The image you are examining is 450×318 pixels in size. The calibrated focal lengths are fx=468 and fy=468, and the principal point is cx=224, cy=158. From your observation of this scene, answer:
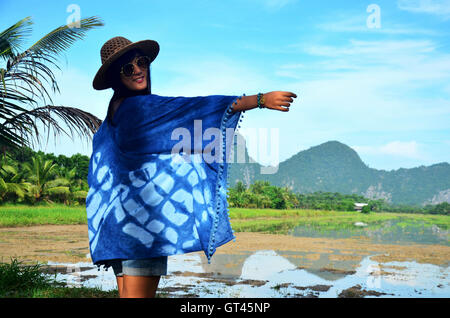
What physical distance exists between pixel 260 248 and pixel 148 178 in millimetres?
6896

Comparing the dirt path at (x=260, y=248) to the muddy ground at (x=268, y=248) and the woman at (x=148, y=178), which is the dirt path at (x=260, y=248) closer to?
the muddy ground at (x=268, y=248)

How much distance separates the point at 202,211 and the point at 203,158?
0.22 m

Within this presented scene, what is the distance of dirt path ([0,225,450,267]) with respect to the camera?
6.83 meters

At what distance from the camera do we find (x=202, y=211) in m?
1.91

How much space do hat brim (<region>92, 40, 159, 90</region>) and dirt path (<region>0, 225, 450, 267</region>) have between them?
462 cm

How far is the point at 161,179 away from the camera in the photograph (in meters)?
1.83

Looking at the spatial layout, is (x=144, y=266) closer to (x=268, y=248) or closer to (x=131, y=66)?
(x=131, y=66)

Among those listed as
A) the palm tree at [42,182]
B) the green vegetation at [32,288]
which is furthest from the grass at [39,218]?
the green vegetation at [32,288]

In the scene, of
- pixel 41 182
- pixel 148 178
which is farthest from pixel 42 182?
pixel 148 178

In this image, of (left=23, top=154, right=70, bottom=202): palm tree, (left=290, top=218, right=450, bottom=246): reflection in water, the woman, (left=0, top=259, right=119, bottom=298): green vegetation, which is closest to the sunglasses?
the woman
